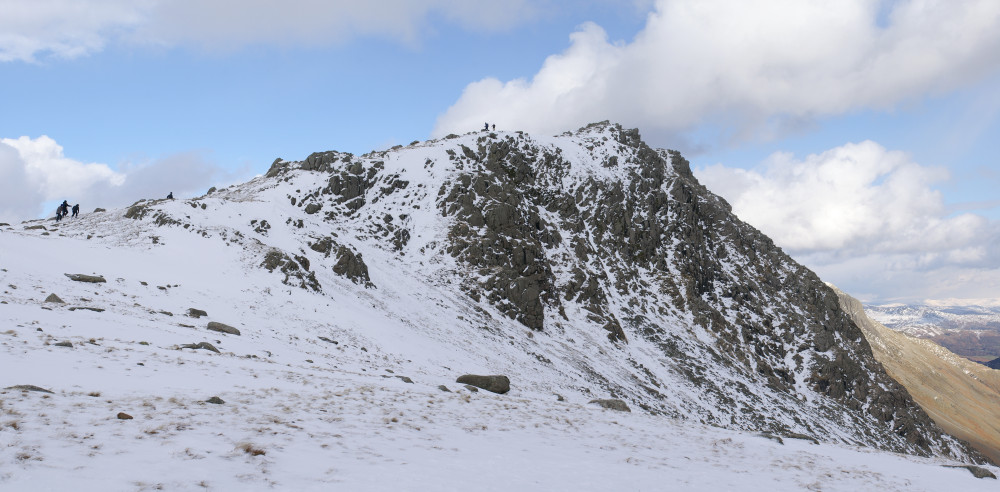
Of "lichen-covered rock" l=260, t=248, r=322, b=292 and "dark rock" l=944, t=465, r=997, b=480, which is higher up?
"lichen-covered rock" l=260, t=248, r=322, b=292

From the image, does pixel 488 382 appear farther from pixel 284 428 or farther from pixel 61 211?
pixel 61 211

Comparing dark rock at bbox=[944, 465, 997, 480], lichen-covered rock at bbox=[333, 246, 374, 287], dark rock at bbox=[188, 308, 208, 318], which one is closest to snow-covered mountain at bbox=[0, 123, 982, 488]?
lichen-covered rock at bbox=[333, 246, 374, 287]

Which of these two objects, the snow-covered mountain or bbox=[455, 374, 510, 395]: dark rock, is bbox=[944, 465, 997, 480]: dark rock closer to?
the snow-covered mountain

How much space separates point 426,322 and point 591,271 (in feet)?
113

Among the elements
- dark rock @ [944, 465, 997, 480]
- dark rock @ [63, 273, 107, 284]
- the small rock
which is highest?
dark rock @ [944, 465, 997, 480]

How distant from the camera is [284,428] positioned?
11508 mm

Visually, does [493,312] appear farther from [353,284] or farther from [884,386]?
[884,386]

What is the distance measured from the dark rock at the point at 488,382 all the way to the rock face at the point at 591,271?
12.3m

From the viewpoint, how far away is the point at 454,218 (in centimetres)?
6600

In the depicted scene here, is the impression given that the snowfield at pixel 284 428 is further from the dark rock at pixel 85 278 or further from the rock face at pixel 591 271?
the rock face at pixel 591 271

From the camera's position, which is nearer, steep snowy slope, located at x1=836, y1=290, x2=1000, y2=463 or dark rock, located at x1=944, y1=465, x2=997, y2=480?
dark rock, located at x1=944, y1=465, x2=997, y2=480

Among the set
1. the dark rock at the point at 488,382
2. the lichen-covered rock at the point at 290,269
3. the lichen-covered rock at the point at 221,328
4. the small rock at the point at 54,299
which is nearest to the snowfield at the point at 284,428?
the small rock at the point at 54,299

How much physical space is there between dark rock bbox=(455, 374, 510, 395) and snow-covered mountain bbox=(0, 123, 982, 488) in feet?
6.35

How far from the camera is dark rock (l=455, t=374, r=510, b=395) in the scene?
78.5 feet
